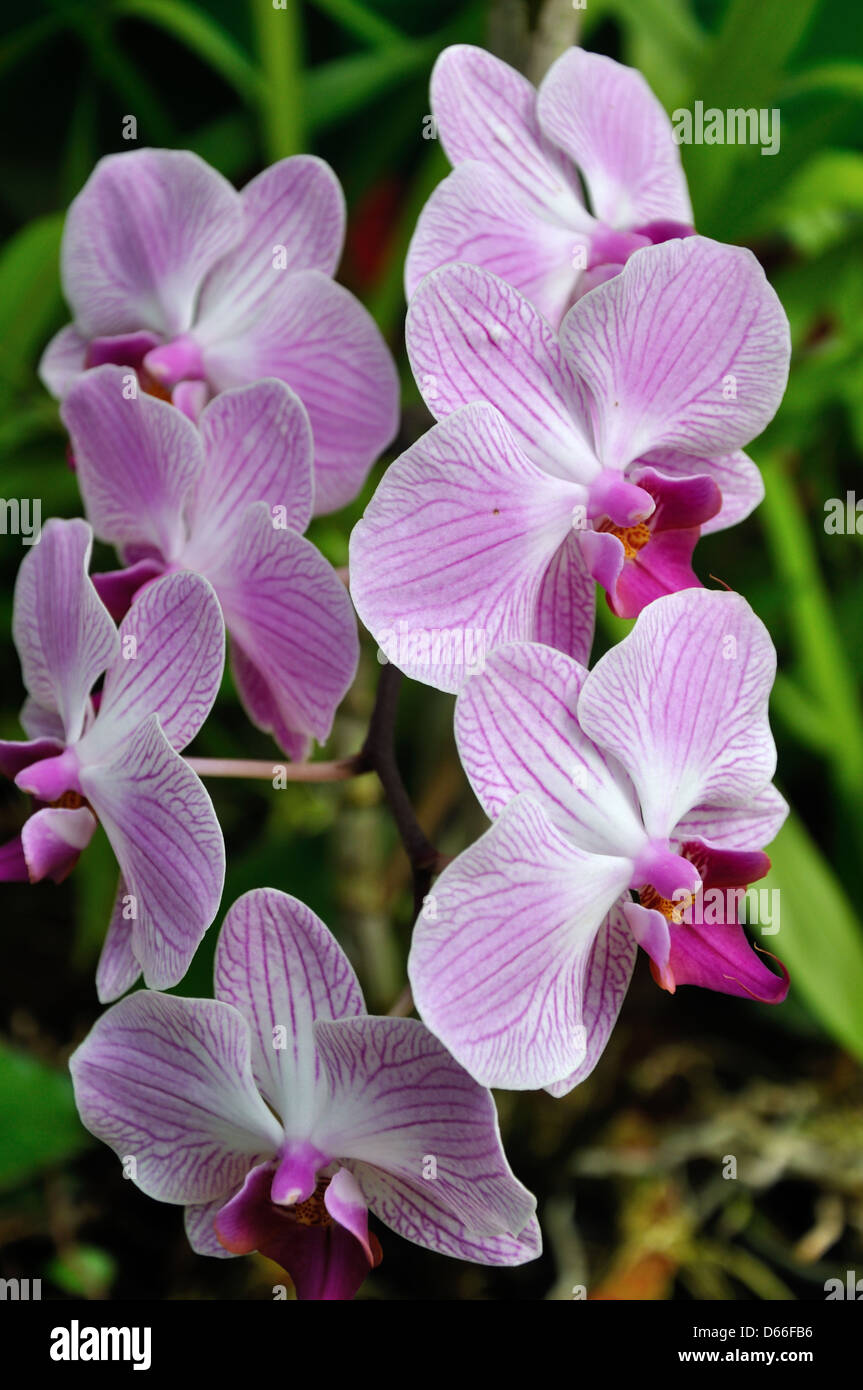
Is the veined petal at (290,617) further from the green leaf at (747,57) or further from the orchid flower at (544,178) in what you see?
the green leaf at (747,57)

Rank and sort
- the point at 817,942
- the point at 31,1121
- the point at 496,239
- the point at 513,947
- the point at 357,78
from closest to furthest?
the point at 513,947 → the point at 496,239 → the point at 31,1121 → the point at 817,942 → the point at 357,78

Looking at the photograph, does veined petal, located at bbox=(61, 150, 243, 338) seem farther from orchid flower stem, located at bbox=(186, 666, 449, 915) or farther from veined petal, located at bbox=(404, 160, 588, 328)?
orchid flower stem, located at bbox=(186, 666, 449, 915)

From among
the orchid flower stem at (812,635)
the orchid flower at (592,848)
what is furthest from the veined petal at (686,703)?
the orchid flower stem at (812,635)

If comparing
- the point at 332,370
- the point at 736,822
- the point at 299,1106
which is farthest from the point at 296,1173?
the point at 332,370

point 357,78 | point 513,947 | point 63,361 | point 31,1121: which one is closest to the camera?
point 513,947

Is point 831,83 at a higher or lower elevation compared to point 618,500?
higher

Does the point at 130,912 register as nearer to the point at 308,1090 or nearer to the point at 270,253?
the point at 308,1090

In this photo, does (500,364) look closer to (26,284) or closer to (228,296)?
(228,296)
